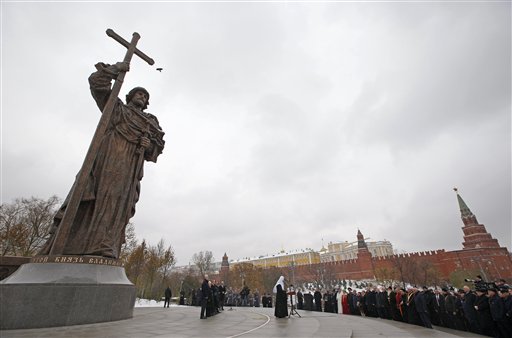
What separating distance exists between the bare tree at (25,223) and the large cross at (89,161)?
1026 inches

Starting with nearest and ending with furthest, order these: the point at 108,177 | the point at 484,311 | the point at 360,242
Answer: the point at 108,177 < the point at 484,311 < the point at 360,242

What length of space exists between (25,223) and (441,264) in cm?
8256

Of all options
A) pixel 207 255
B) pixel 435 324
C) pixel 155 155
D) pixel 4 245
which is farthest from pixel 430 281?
pixel 4 245

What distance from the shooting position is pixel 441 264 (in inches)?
2596

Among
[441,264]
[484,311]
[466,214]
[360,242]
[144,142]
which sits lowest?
[484,311]

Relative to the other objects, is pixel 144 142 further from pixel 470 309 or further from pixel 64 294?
pixel 470 309

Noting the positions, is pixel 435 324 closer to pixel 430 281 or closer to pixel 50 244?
pixel 50 244

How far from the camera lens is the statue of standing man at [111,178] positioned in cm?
733

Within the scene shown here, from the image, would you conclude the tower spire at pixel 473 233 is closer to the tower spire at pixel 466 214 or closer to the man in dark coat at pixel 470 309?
the tower spire at pixel 466 214

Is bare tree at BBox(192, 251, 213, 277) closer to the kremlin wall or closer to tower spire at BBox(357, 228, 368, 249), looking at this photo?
the kremlin wall

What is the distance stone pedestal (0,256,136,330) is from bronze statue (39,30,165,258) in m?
0.52

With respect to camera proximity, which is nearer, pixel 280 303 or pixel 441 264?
pixel 280 303

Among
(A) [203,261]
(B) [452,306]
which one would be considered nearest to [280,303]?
(B) [452,306]

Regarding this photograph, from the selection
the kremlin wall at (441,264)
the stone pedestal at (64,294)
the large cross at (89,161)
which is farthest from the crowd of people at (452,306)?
the kremlin wall at (441,264)
